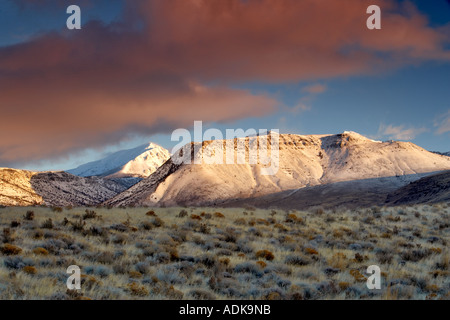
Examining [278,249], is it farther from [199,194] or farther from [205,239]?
[199,194]

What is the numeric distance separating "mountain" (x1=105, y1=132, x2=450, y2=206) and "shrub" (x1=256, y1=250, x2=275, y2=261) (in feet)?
331

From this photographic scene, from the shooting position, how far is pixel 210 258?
11.3 meters

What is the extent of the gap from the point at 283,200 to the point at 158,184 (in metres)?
51.9

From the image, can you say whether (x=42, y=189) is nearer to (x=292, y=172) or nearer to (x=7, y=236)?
(x=292, y=172)

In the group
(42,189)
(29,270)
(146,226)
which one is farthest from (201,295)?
(42,189)

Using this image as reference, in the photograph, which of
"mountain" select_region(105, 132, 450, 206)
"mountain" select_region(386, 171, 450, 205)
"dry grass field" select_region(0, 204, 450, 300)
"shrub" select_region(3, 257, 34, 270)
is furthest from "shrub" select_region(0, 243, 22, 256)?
"mountain" select_region(105, 132, 450, 206)

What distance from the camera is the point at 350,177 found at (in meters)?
142

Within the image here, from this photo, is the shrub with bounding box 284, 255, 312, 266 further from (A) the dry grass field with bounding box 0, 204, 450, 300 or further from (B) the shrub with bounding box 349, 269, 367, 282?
(B) the shrub with bounding box 349, 269, 367, 282

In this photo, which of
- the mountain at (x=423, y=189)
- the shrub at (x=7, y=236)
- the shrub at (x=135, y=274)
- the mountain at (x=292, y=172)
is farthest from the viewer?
the mountain at (x=292, y=172)

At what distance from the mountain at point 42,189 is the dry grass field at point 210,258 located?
133 m

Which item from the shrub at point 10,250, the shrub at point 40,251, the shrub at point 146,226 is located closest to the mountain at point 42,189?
the shrub at point 146,226

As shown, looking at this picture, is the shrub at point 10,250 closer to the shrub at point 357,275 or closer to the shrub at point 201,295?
the shrub at point 201,295

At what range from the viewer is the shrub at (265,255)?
1212cm
